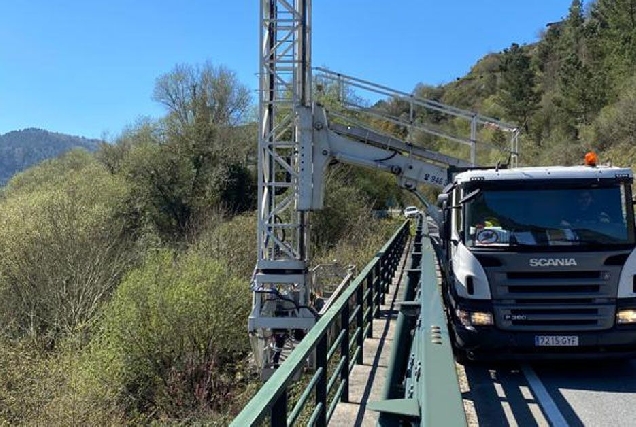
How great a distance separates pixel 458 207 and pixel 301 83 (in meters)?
7.32

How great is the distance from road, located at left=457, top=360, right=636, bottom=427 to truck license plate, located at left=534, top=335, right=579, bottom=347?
0.46 meters

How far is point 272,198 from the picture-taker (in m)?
15.0

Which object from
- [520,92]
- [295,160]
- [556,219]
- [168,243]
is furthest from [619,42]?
[556,219]

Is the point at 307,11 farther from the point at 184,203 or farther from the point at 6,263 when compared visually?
the point at 184,203

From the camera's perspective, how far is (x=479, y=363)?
8.00 m

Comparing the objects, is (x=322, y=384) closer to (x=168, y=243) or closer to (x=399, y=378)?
(x=399, y=378)

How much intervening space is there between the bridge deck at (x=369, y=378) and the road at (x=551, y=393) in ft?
3.23

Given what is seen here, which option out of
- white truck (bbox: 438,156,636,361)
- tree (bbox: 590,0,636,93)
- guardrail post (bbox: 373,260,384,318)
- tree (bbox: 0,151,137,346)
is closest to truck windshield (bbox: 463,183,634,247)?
white truck (bbox: 438,156,636,361)

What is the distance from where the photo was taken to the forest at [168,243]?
15.5 m

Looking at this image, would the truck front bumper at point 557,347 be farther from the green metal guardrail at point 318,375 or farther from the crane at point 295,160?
the crane at point 295,160

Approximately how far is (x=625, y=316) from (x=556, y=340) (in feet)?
2.84

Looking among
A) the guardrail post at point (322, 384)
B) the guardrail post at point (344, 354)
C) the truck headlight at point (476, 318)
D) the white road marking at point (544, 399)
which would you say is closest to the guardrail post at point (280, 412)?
the guardrail post at point (322, 384)

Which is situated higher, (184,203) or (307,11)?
(307,11)

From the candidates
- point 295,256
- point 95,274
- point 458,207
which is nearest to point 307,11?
point 295,256
